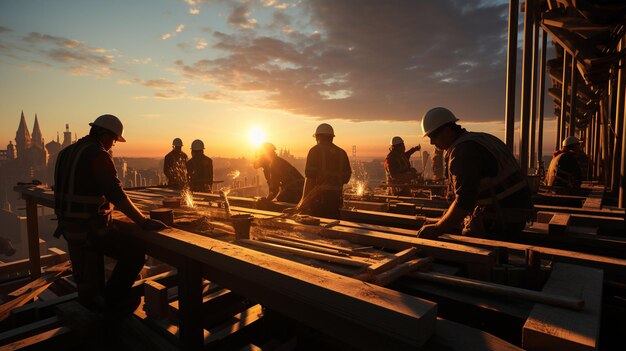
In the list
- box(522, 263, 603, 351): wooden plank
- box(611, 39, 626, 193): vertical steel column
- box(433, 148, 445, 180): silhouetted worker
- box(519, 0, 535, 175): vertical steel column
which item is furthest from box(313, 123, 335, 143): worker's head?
box(433, 148, 445, 180): silhouetted worker

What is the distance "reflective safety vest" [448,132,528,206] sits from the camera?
10.5 ft

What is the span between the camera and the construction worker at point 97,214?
11.4ft

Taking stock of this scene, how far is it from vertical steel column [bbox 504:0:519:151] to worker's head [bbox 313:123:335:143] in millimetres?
4716

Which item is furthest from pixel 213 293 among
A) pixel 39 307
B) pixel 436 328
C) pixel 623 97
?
pixel 623 97

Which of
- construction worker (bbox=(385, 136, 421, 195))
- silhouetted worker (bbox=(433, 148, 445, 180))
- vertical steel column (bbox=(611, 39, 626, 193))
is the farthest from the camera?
silhouetted worker (bbox=(433, 148, 445, 180))

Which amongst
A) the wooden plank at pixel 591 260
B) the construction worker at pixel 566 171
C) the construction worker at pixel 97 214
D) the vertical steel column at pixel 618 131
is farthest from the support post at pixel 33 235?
the vertical steel column at pixel 618 131

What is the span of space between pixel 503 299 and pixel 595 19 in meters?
7.32

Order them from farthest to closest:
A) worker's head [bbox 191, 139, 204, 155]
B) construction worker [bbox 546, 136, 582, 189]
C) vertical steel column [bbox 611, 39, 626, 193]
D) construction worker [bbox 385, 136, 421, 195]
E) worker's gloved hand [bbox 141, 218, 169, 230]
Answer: construction worker [bbox 385, 136, 421, 195] → worker's head [bbox 191, 139, 204, 155] → construction worker [bbox 546, 136, 582, 189] → vertical steel column [bbox 611, 39, 626, 193] → worker's gloved hand [bbox 141, 218, 169, 230]

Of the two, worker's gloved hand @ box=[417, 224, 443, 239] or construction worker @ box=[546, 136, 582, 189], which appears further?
construction worker @ box=[546, 136, 582, 189]

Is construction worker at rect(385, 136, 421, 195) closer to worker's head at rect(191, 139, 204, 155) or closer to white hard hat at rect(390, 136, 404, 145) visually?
white hard hat at rect(390, 136, 404, 145)

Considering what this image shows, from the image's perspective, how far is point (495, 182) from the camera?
324 cm

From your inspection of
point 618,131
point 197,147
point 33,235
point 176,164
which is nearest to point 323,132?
point 197,147

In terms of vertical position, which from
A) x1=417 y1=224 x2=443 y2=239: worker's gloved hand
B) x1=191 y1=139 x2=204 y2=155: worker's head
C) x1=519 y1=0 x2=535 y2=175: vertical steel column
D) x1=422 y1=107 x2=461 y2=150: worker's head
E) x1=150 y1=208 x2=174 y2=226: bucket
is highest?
x1=519 y1=0 x2=535 y2=175: vertical steel column

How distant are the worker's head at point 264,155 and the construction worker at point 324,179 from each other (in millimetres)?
1489
